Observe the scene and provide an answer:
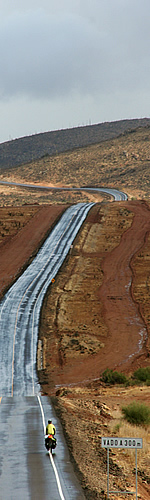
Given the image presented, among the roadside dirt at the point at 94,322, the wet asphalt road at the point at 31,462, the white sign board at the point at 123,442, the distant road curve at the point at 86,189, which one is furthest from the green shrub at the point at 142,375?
the distant road curve at the point at 86,189

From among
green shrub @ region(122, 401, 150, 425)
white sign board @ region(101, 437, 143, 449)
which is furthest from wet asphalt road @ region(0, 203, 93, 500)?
green shrub @ region(122, 401, 150, 425)

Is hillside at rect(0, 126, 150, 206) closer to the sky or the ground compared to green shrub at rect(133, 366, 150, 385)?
closer to the sky

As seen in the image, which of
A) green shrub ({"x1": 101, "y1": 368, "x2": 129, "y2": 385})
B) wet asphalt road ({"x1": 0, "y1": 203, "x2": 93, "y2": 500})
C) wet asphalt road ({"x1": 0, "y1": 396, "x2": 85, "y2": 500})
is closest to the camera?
wet asphalt road ({"x1": 0, "y1": 396, "x2": 85, "y2": 500})

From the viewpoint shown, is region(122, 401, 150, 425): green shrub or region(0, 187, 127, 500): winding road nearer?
region(0, 187, 127, 500): winding road

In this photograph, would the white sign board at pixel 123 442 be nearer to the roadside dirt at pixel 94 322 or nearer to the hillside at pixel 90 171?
the roadside dirt at pixel 94 322

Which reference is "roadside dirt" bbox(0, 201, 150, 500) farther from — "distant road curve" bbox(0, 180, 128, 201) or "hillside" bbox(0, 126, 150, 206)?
"hillside" bbox(0, 126, 150, 206)

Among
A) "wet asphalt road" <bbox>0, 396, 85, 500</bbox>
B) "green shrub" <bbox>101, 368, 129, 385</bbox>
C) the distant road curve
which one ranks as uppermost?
the distant road curve

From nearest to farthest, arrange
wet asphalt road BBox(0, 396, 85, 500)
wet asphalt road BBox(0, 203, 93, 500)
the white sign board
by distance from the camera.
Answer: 1. the white sign board
2. wet asphalt road BBox(0, 396, 85, 500)
3. wet asphalt road BBox(0, 203, 93, 500)

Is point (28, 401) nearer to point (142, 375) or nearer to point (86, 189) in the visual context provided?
point (142, 375)

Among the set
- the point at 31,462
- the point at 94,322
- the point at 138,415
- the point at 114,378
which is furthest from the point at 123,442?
the point at 94,322
